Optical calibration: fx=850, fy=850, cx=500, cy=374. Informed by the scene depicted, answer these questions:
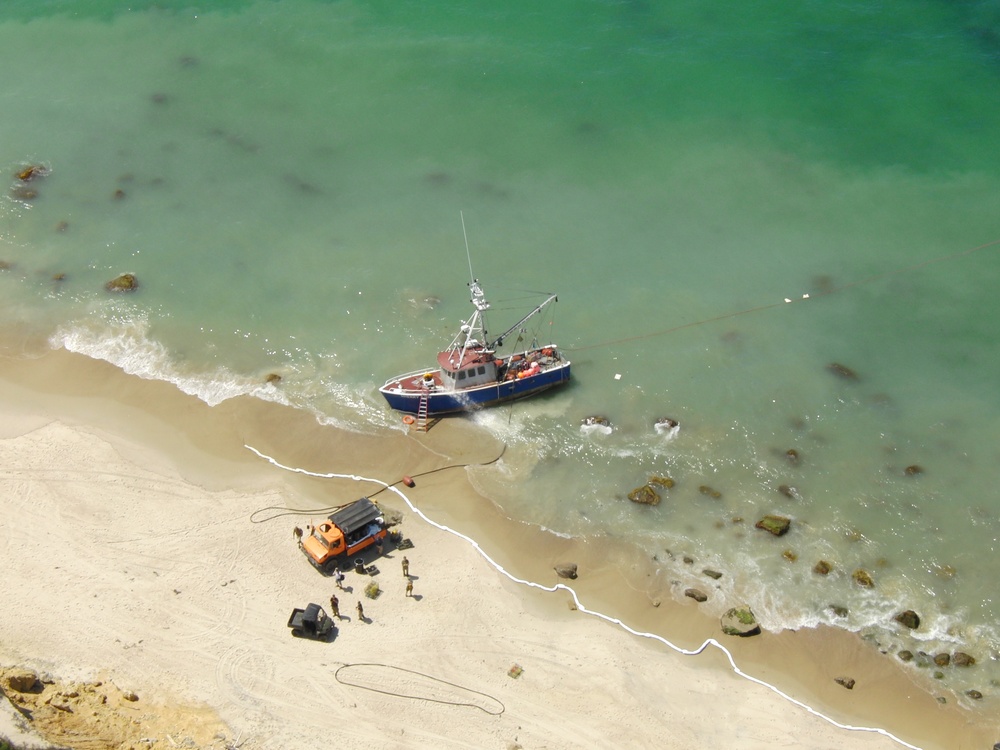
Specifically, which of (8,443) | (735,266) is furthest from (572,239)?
(8,443)

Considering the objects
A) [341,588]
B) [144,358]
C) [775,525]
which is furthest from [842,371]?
[144,358]

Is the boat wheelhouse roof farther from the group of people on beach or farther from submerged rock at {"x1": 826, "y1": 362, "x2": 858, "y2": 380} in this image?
submerged rock at {"x1": 826, "y1": 362, "x2": 858, "y2": 380}

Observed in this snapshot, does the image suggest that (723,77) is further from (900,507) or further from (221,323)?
(221,323)

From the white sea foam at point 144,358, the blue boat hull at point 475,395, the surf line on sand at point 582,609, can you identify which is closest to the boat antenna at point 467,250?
the blue boat hull at point 475,395

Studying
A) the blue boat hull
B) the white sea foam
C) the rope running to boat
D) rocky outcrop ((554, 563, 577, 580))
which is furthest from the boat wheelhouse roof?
rocky outcrop ((554, 563, 577, 580))

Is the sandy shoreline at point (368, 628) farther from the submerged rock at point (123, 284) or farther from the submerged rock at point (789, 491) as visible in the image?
the submerged rock at point (123, 284)
